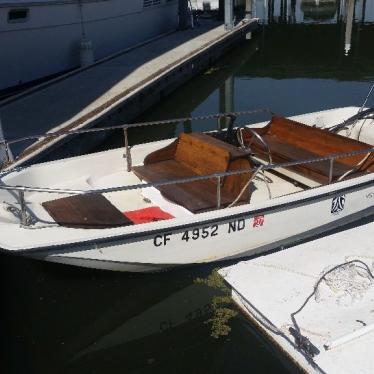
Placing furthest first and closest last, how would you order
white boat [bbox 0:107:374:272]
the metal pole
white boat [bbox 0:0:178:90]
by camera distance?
the metal pole < white boat [bbox 0:0:178:90] < white boat [bbox 0:107:374:272]

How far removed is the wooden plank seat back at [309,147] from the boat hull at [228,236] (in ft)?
1.43

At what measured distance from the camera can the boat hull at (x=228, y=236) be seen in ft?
18.0

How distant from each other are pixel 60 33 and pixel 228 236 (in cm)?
1201

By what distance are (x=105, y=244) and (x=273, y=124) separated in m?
4.01

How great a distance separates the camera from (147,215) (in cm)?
630

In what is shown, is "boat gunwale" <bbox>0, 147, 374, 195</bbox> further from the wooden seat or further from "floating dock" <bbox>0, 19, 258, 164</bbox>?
"floating dock" <bbox>0, 19, 258, 164</bbox>

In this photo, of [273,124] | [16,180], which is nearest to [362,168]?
[273,124]

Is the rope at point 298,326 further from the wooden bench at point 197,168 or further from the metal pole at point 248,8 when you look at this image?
the metal pole at point 248,8

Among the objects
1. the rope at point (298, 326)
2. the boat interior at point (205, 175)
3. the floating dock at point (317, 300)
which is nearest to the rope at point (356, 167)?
the boat interior at point (205, 175)

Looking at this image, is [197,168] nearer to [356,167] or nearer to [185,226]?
[185,226]

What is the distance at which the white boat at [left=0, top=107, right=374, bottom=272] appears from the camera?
17.9 feet

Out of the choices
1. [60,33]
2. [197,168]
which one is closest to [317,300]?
[197,168]

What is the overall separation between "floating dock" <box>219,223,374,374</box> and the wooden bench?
1011mm

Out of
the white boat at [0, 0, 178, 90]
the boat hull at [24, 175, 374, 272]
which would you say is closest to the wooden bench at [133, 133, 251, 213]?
the boat hull at [24, 175, 374, 272]
